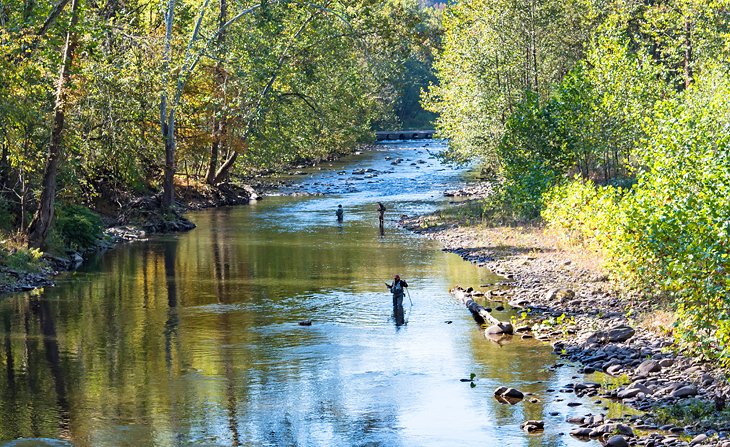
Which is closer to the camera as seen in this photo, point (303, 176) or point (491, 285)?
point (491, 285)

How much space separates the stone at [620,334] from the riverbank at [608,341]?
22 millimetres

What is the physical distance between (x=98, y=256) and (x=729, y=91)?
24117mm

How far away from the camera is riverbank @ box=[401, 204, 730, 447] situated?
16.3 m

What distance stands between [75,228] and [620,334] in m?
23.8

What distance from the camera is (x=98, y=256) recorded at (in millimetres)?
38438

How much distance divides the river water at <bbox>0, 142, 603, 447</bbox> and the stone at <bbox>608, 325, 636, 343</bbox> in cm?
149

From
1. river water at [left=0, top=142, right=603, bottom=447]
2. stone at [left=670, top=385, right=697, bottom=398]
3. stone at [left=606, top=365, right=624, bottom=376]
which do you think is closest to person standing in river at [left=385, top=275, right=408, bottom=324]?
river water at [left=0, top=142, right=603, bottom=447]

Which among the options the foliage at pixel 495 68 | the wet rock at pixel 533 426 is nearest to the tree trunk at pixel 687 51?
the foliage at pixel 495 68

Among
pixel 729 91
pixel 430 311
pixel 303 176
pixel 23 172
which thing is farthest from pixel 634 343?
pixel 303 176

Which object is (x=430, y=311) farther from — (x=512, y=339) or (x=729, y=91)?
(x=729, y=91)

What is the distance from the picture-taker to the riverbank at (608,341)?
16.3 m

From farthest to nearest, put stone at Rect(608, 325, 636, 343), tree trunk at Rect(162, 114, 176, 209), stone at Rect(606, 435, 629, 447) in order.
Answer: tree trunk at Rect(162, 114, 176, 209) → stone at Rect(608, 325, 636, 343) → stone at Rect(606, 435, 629, 447)

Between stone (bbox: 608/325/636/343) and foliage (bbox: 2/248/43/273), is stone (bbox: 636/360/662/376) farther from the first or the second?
foliage (bbox: 2/248/43/273)

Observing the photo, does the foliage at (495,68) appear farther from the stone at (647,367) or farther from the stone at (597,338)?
the stone at (647,367)
